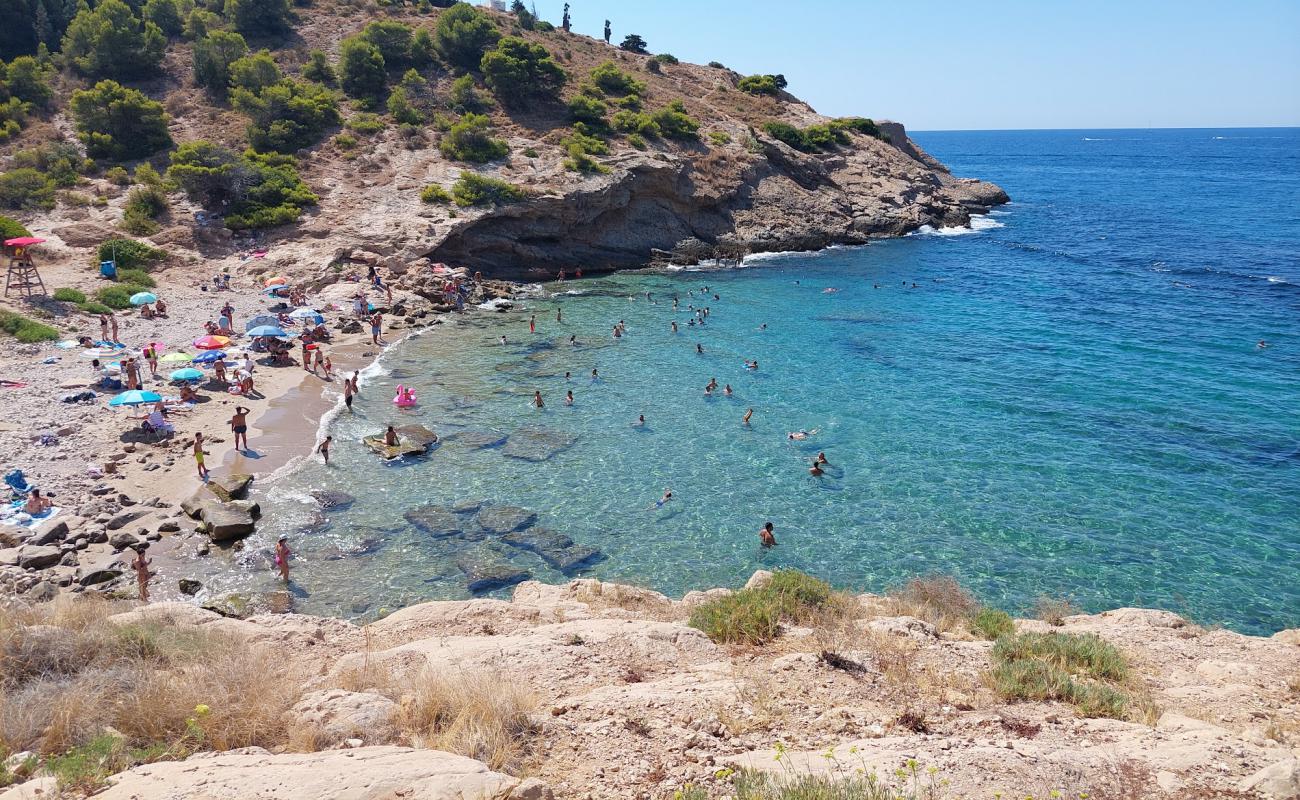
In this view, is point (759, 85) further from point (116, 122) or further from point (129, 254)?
point (129, 254)

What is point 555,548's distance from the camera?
57.7 feet

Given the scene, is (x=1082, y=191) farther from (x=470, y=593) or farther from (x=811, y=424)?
(x=470, y=593)

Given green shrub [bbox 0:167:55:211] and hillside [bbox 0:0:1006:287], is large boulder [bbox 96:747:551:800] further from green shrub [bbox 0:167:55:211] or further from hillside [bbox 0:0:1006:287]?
green shrub [bbox 0:167:55:211]

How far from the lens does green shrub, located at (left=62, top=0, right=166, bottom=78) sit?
Result: 48625 mm

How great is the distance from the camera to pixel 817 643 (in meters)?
9.91

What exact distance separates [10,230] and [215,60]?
2462 cm

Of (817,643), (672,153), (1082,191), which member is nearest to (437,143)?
(672,153)

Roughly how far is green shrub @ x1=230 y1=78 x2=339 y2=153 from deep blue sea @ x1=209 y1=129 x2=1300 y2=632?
771 inches

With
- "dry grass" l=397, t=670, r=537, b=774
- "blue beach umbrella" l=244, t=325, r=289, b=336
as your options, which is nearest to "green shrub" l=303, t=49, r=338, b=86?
"blue beach umbrella" l=244, t=325, r=289, b=336

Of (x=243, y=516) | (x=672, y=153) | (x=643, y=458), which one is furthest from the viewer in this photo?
(x=672, y=153)

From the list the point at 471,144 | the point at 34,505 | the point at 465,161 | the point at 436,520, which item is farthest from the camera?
the point at 471,144

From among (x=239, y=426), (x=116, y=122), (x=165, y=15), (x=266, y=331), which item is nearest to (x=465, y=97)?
(x=116, y=122)

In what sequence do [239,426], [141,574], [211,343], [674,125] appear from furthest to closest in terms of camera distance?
[674,125], [211,343], [239,426], [141,574]

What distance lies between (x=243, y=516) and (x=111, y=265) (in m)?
23.1
